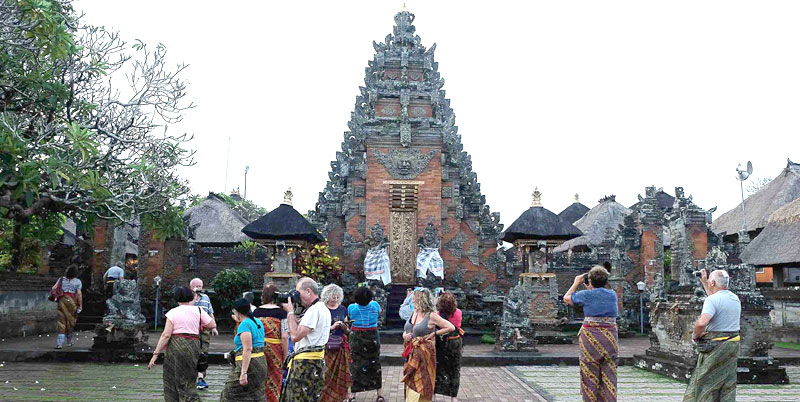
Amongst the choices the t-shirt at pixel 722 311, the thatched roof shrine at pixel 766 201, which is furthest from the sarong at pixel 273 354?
the thatched roof shrine at pixel 766 201

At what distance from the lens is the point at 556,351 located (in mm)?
15797

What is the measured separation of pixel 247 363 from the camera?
622 centimetres

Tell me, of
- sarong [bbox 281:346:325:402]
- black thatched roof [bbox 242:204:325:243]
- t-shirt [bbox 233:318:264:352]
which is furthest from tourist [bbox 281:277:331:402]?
black thatched roof [bbox 242:204:325:243]

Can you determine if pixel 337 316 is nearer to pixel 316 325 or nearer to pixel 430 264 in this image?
pixel 316 325

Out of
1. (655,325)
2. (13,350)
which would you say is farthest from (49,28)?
(655,325)

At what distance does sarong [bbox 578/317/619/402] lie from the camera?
266 inches

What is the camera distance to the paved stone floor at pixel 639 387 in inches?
371

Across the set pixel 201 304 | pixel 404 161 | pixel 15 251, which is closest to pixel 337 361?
pixel 201 304

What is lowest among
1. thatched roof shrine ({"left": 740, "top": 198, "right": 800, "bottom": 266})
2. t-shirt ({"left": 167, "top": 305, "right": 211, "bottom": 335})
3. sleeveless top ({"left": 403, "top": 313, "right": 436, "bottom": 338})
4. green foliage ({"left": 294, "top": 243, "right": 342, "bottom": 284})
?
sleeveless top ({"left": 403, "top": 313, "right": 436, "bottom": 338})

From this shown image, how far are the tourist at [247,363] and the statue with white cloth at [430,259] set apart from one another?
1244 cm

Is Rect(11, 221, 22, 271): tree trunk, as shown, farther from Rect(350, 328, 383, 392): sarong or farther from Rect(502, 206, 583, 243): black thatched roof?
Rect(350, 328, 383, 392): sarong

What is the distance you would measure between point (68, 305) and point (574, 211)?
32490mm

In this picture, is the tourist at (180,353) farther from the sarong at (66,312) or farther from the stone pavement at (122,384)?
the sarong at (66,312)

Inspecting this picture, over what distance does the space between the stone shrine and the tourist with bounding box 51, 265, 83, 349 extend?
8770 millimetres
